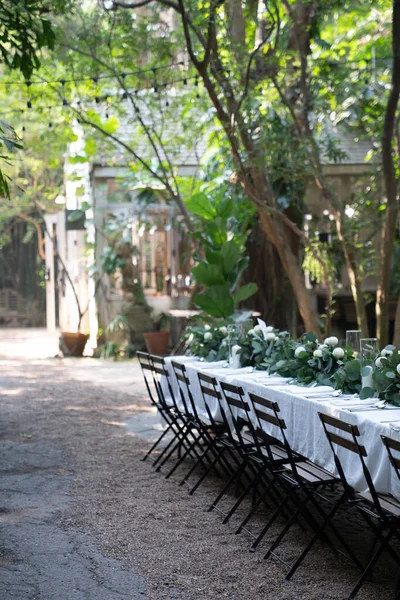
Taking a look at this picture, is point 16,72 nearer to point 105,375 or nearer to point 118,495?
point 105,375

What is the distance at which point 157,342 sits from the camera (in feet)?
56.1

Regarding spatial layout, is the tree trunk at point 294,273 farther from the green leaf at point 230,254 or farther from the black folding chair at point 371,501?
the black folding chair at point 371,501

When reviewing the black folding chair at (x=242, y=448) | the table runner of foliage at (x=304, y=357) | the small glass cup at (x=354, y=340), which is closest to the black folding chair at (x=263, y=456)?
the black folding chair at (x=242, y=448)

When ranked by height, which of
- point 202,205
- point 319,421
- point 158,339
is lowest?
point 158,339

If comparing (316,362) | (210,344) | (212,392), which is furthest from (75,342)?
(316,362)

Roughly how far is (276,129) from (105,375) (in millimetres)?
4942

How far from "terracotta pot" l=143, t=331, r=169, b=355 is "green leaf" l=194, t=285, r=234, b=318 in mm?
5959

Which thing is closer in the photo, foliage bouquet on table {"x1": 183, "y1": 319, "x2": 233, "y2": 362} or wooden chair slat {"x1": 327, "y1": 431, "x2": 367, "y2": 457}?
wooden chair slat {"x1": 327, "y1": 431, "x2": 367, "y2": 457}

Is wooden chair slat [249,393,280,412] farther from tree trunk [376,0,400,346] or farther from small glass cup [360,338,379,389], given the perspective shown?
tree trunk [376,0,400,346]

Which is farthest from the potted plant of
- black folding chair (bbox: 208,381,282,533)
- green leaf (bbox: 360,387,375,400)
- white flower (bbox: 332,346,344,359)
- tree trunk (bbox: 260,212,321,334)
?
green leaf (bbox: 360,387,375,400)

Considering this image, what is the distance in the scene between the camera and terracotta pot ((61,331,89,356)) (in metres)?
17.4

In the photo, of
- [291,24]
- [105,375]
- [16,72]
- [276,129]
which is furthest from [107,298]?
[291,24]

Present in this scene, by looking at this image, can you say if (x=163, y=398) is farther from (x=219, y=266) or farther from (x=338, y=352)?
(x=219, y=266)

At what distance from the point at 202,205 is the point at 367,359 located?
6.71 m
